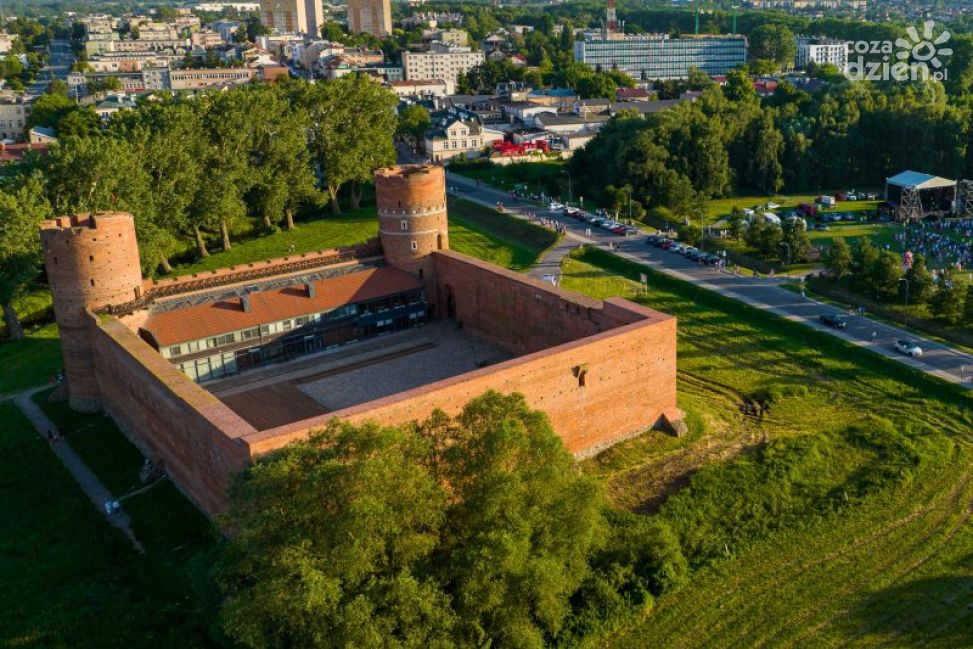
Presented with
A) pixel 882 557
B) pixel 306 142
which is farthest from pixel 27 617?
pixel 306 142

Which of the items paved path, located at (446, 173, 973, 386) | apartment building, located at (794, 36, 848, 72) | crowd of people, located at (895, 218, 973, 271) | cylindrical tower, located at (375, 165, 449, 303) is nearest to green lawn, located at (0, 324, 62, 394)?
cylindrical tower, located at (375, 165, 449, 303)

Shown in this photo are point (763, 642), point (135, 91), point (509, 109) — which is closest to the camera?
point (763, 642)

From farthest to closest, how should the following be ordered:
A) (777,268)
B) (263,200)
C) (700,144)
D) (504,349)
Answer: (700,144), (263,200), (777,268), (504,349)

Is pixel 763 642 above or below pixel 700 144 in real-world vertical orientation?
below

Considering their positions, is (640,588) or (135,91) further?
(135,91)

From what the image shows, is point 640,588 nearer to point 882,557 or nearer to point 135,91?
point 882,557

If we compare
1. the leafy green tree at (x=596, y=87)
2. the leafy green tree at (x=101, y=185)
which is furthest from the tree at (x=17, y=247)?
the leafy green tree at (x=596, y=87)
